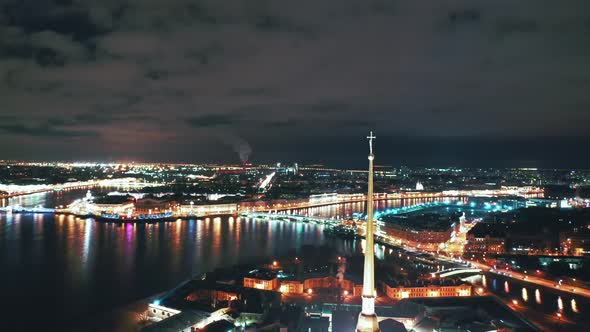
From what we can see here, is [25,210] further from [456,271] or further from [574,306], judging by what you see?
[574,306]

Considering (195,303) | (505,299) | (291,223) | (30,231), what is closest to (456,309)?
(505,299)

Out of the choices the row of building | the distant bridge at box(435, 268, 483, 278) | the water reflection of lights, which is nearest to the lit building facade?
the row of building

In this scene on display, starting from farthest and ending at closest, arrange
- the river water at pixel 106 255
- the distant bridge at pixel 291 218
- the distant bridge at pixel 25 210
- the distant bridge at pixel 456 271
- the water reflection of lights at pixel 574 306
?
the distant bridge at pixel 25 210
the distant bridge at pixel 291 218
the distant bridge at pixel 456 271
the river water at pixel 106 255
the water reflection of lights at pixel 574 306

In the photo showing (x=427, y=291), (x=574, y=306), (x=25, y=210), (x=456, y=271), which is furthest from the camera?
(x=25, y=210)

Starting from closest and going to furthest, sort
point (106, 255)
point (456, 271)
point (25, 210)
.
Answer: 1. point (456, 271)
2. point (106, 255)
3. point (25, 210)

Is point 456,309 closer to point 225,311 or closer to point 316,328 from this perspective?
point 316,328

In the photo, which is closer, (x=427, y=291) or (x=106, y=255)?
(x=427, y=291)

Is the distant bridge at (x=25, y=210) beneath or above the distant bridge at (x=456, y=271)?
above

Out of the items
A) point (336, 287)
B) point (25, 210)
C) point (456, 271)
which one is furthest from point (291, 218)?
point (25, 210)

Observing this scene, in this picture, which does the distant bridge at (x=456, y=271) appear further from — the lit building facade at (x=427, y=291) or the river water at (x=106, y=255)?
the river water at (x=106, y=255)

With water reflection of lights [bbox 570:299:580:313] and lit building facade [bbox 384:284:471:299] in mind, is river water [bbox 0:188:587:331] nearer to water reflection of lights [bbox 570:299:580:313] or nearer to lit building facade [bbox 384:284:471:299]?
water reflection of lights [bbox 570:299:580:313]

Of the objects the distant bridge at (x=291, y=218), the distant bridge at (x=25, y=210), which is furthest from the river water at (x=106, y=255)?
the distant bridge at (x=25, y=210)
